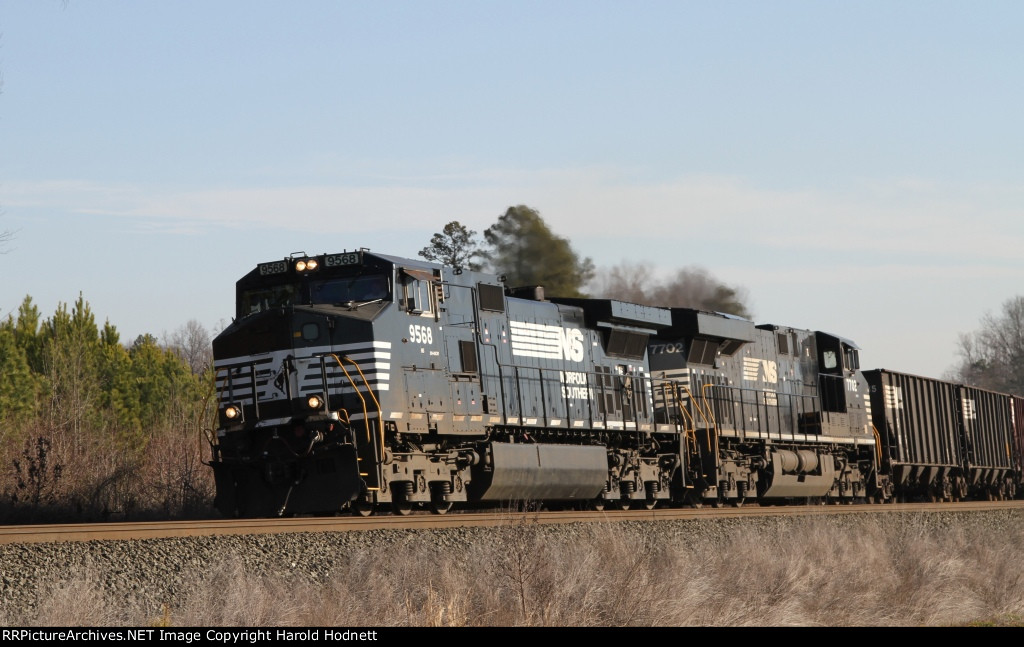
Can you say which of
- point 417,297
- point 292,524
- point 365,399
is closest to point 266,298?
point 417,297

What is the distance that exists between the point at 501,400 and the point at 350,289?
2878 millimetres

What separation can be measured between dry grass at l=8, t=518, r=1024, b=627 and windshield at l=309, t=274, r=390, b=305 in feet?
13.5

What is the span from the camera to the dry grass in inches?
352

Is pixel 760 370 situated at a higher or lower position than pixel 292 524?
higher

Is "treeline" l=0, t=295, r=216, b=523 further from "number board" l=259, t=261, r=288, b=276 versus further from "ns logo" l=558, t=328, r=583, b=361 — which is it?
"ns logo" l=558, t=328, r=583, b=361

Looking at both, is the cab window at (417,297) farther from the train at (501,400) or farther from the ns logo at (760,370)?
the ns logo at (760,370)

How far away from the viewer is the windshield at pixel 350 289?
1545 cm

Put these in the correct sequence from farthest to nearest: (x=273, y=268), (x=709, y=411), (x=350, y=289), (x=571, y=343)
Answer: (x=709, y=411) < (x=571, y=343) < (x=273, y=268) < (x=350, y=289)

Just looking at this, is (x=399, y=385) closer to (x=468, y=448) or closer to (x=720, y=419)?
(x=468, y=448)

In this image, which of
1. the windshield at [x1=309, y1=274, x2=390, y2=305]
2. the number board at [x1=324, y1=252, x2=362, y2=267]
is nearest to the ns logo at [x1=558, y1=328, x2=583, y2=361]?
the windshield at [x1=309, y1=274, x2=390, y2=305]

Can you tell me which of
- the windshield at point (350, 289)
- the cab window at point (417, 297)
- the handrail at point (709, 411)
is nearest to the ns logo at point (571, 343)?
the handrail at point (709, 411)

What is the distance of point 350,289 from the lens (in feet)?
51.1

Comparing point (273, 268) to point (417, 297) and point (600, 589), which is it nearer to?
point (417, 297)
